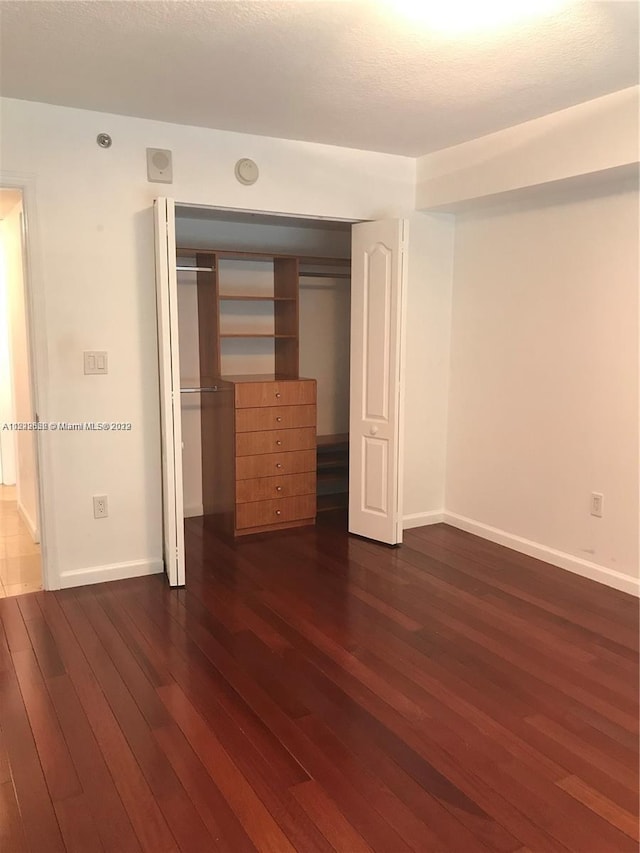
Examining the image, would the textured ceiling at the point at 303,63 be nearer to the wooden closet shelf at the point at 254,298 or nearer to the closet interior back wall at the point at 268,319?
the wooden closet shelf at the point at 254,298

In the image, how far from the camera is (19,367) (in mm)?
4570

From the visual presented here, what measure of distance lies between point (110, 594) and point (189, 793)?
1699 mm

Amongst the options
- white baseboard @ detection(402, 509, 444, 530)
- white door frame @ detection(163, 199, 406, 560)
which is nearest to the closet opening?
white door frame @ detection(163, 199, 406, 560)

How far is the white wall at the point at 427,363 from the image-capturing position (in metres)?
4.55

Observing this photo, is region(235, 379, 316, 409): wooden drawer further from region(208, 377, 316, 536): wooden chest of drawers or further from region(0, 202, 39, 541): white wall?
region(0, 202, 39, 541): white wall

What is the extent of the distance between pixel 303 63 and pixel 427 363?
7.69 feet

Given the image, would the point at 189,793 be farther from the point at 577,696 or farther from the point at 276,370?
the point at 276,370

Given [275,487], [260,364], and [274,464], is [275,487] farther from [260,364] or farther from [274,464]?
→ [260,364]

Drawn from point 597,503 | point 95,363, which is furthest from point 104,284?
point 597,503

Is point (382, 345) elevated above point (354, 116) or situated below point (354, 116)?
below

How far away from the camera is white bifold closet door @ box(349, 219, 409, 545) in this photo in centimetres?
411

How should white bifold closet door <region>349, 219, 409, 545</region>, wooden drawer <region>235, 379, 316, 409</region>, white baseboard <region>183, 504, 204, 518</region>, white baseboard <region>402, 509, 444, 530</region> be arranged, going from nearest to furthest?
white bifold closet door <region>349, 219, 409, 545</region> → wooden drawer <region>235, 379, 316, 409</region> → white baseboard <region>402, 509, 444, 530</region> → white baseboard <region>183, 504, 204, 518</region>

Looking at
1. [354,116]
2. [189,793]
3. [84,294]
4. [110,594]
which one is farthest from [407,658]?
[354,116]

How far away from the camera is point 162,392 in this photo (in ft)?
11.8
